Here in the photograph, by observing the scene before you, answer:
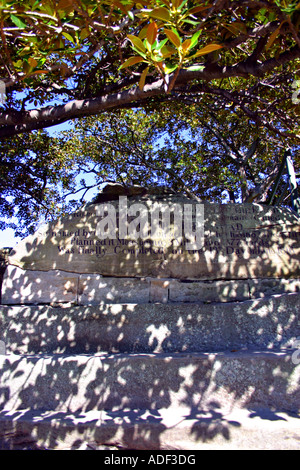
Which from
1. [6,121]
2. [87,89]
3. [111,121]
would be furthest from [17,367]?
[111,121]

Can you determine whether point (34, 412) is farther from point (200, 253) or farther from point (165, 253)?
point (200, 253)

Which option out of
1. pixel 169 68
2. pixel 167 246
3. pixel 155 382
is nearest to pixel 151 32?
pixel 169 68

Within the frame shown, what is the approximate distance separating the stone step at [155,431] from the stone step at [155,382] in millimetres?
135

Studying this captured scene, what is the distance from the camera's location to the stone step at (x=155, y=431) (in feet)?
9.25

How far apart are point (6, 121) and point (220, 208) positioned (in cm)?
357

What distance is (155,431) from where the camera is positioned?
9.70 feet

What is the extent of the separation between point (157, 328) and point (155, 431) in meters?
1.48

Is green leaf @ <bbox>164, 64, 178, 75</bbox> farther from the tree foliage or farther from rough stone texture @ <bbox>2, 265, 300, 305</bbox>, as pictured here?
rough stone texture @ <bbox>2, 265, 300, 305</bbox>

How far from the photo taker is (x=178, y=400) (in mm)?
3406

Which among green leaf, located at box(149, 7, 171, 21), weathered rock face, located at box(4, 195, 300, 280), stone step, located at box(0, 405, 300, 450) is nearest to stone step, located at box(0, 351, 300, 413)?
stone step, located at box(0, 405, 300, 450)

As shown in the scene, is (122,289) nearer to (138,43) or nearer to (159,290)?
(159,290)

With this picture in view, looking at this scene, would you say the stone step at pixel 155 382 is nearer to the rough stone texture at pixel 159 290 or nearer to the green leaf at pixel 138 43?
the rough stone texture at pixel 159 290

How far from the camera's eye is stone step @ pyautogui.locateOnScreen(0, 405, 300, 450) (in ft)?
9.25

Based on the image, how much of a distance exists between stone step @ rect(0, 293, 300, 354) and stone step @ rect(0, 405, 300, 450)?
1025mm
